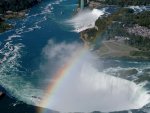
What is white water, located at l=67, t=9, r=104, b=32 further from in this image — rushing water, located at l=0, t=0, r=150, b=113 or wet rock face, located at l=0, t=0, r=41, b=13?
wet rock face, located at l=0, t=0, r=41, b=13

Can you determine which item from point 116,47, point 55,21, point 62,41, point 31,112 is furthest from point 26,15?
point 31,112

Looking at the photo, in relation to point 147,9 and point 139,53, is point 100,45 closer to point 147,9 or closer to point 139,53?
point 139,53

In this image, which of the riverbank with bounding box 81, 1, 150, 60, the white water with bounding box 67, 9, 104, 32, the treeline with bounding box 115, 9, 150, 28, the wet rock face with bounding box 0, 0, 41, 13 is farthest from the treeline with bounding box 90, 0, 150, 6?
the wet rock face with bounding box 0, 0, 41, 13

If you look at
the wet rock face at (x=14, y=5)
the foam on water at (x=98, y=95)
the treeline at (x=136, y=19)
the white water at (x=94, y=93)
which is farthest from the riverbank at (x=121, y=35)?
the wet rock face at (x=14, y=5)

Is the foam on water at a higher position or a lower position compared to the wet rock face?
lower

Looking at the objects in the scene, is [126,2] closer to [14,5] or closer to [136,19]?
[136,19]

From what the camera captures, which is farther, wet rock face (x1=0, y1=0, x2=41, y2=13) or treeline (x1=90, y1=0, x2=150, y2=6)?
wet rock face (x1=0, y1=0, x2=41, y2=13)

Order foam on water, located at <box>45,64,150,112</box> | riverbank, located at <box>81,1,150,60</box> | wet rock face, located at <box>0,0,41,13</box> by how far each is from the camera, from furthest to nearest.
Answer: wet rock face, located at <box>0,0,41,13</box>, riverbank, located at <box>81,1,150,60</box>, foam on water, located at <box>45,64,150,112</box>
